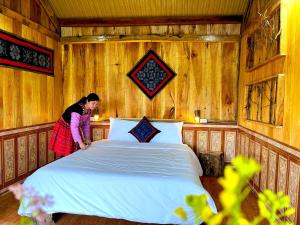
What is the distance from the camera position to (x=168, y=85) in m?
4.49

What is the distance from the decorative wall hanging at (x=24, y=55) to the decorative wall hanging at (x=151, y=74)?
1.44m

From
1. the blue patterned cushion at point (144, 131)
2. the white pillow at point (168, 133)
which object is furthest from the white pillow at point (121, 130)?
the white pillow at point (168, 133)

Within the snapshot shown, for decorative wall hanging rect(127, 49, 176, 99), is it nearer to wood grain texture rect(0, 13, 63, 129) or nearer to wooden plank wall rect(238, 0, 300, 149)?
wood grain texture rect(0, 13, 63, 129)

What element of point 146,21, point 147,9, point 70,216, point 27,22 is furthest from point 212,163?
point 27,22

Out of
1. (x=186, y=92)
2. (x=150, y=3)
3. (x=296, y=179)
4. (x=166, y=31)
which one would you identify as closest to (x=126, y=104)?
(x=186, y=92)

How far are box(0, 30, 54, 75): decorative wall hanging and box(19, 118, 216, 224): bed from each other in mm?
1684

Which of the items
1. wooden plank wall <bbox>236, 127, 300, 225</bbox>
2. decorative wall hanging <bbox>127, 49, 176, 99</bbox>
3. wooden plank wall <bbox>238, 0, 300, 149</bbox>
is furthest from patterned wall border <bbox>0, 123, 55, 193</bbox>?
wooden plank wall <bbox>238, 0, 300, 149</bbox>

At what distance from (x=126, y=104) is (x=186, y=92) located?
1141mm

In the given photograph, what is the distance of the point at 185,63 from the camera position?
4434 mm

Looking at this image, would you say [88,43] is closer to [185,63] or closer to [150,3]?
[150,3]

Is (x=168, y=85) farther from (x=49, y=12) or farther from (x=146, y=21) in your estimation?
(x=49, y=12)

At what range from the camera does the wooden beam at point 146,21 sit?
13.9ft

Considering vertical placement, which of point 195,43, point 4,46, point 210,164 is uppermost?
point 195,43

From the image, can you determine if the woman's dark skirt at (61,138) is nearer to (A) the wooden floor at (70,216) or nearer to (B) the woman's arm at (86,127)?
(B) the woman's arm at (86,127)
